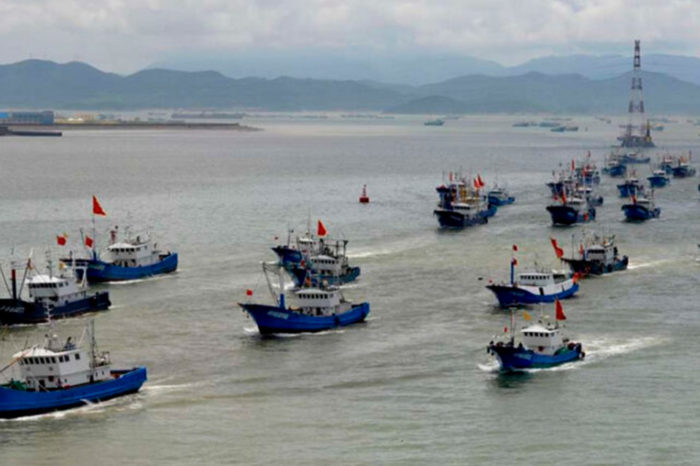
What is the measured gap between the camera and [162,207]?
157750mm

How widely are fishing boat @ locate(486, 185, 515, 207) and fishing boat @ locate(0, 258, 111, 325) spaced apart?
8279 centimetres

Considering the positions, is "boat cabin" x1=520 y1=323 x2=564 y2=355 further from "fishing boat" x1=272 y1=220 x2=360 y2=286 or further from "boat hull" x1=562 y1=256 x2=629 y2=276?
"boat hull" x1=562 y1=256 x2=629 y2=276

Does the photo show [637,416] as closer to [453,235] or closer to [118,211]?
[453,235]

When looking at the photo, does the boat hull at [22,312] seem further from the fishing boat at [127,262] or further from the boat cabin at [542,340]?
the boat cabin at [542,340]

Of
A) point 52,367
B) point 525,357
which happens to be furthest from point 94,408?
point 525,357

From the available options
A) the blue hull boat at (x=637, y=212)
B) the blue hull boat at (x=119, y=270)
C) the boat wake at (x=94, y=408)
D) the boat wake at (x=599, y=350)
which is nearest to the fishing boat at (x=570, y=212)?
the blue hull boat at (x=637, y=212)

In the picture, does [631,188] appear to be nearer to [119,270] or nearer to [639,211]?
[639,211]

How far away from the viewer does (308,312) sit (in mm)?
81125

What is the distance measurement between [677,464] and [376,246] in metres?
66.1

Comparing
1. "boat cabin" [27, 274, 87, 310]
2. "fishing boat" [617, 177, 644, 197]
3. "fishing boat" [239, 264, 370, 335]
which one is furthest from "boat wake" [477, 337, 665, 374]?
"fishing boat" [617, 177, 644, 197]

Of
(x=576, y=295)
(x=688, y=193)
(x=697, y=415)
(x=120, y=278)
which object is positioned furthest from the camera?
(x=688, y=193)

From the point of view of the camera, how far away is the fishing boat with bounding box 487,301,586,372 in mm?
69375

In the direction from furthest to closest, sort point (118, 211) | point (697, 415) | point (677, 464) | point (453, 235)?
point (118, 211) → point (453, 235) → point (697, 415) → point (677, 464)

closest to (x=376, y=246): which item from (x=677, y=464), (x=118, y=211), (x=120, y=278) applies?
(x=120, y=278)
